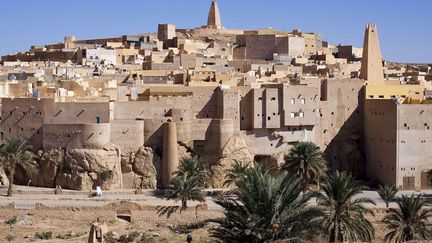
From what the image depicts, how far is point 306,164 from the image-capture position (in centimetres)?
2844

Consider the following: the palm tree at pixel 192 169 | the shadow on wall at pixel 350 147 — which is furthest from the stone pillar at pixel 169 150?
the shadow on wall at pixel 350 147

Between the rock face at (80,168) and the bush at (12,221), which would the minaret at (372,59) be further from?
the bush at (12,221)

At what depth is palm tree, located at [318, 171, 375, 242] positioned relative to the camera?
19.2m

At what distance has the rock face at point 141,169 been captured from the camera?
97.6 feet

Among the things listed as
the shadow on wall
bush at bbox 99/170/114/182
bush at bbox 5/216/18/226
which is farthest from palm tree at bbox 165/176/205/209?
the shadow on wall

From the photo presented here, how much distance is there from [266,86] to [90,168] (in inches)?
336

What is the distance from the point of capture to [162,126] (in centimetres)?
2998

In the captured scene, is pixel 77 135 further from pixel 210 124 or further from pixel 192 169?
pixel 210 124

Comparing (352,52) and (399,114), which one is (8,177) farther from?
(352,52)

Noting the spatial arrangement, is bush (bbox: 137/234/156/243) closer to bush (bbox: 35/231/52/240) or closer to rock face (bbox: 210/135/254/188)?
bush (bbox: 35/231/52/240)

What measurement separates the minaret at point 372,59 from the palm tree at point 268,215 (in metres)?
22.2

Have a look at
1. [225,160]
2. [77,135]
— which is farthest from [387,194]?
[77,135]

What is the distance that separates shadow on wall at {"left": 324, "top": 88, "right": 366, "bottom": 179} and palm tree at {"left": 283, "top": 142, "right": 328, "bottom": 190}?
462 cm

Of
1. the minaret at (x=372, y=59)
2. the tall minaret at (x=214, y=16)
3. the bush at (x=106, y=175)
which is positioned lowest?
the bush at (x=106, y=175)
